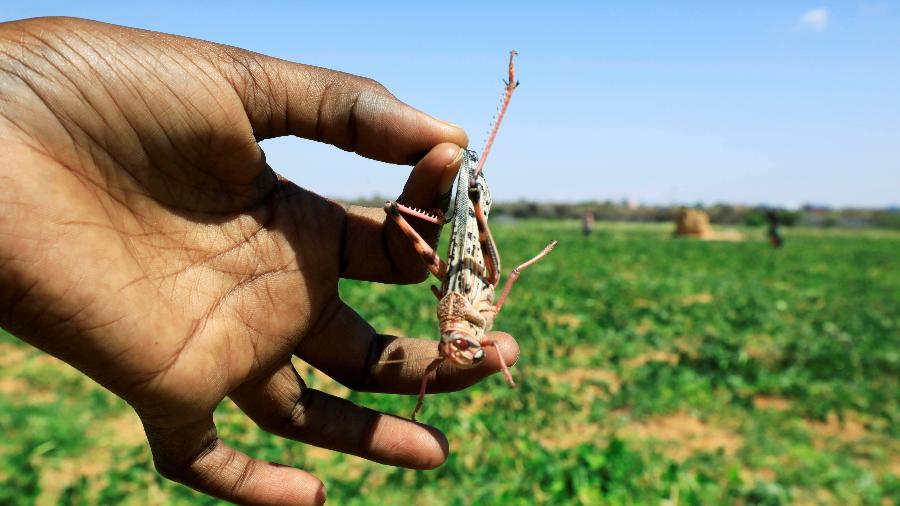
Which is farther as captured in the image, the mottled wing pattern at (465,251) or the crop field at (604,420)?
the crop field at (604,420)

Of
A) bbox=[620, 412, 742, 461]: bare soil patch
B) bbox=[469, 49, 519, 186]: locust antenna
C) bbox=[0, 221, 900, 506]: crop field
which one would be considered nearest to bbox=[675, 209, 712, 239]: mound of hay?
bbox=[0, 221, 900, 506]: crop field

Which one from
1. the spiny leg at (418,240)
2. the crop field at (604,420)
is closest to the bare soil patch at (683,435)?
the crop field at (604,420)

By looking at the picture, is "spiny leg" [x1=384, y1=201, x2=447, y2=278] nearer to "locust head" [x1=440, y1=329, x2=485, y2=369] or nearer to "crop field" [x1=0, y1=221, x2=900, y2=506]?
"locust head" [x1=440, y1=329, x2=485, y2=369]

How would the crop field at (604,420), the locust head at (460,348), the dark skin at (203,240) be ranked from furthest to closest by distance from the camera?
1. the crop field at (604,420)
2. the locust head at (460,348)
3. the dark skin at (203,240)

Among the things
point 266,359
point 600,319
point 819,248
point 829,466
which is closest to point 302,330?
point 266,359

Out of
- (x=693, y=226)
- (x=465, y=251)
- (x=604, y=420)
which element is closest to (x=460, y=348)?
(x=465, y=251)

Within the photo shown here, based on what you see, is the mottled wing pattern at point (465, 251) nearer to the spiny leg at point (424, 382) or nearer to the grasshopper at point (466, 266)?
the grasshopper at point (466, 266)
